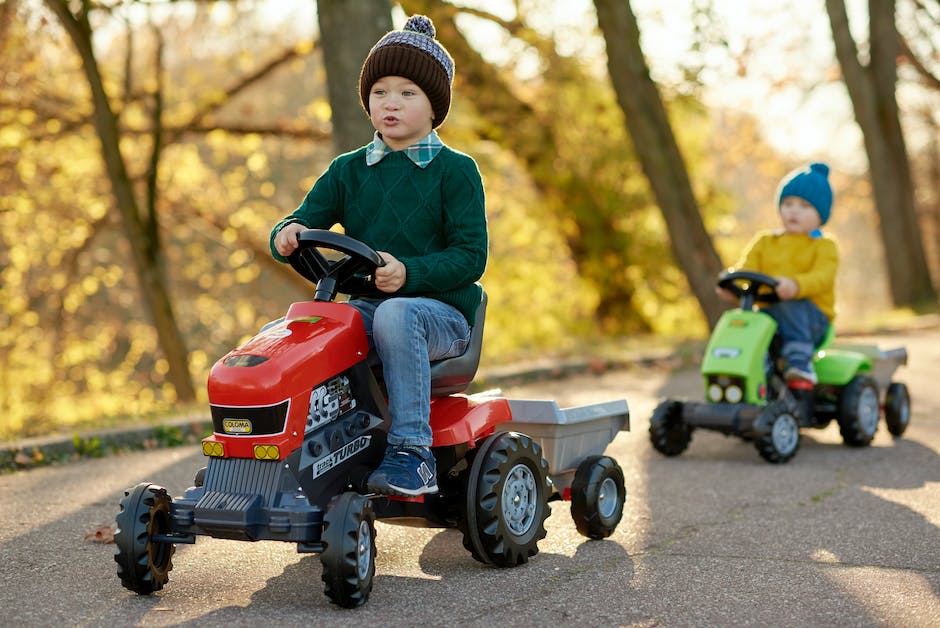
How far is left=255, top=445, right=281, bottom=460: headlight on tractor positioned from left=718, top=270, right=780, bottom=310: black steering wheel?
395 cm

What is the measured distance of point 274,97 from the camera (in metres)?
23.4

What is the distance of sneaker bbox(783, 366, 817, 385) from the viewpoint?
7.31 meters

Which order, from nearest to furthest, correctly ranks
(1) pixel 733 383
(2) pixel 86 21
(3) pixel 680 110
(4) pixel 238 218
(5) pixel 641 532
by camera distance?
1. (5) pixel 641 532
2. (1) pixel 733 383
3. (2) pixel 86 21
4. (3) pixel 680 110
5. (4) pixel 238 218

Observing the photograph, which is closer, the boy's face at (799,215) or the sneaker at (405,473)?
the sneaker at (405,473)

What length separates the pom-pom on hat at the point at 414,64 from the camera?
15.1ft

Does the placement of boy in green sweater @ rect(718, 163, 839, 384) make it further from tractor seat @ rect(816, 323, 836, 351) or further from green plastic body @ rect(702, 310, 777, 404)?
green plastic body @ rect(702, 310, 777, 404)

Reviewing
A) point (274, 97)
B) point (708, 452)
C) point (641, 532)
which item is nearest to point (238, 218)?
point (274, 97)

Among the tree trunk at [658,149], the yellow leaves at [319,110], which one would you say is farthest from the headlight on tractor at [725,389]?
the yellow leaves at [319,110]

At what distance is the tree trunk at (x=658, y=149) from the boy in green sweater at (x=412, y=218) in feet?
29.6

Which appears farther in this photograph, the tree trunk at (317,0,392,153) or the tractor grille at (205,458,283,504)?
the tree trunk at (317,0,392,153)

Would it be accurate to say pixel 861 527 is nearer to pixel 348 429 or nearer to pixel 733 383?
pixel 733 383

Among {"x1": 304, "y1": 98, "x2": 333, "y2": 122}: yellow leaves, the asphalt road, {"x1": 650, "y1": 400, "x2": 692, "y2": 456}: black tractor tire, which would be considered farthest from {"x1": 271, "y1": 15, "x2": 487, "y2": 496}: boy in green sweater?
{"x1": 304, "y1": 98, "x2": 333, "y2": 122}: yellow leaves

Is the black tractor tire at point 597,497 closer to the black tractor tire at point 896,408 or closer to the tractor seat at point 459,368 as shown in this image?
the tractor seat at point 459,368

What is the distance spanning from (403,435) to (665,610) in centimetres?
110
